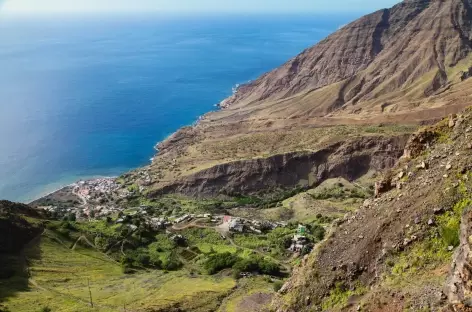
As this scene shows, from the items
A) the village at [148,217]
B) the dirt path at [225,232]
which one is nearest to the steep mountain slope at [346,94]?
the village at [148,217]

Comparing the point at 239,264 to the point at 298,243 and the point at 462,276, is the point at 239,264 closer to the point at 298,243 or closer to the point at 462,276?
the point at 298,243

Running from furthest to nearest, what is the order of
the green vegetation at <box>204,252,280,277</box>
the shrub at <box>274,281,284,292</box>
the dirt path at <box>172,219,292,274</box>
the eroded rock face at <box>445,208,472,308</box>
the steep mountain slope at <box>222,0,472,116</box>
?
the steep mountain slope at <box>222,0,472,116</box>
the dirt path at <box>172,219,292,274</box>
the green vegetation at <box>204,252,280,277</box>
the shrub at <box>274,281,284,292</box>
the eroded rock face at <box>445,208,472,308</box>

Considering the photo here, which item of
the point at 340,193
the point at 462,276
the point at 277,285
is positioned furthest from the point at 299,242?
the point at 462,276

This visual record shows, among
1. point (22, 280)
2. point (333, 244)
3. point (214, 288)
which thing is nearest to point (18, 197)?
point (22, 280)

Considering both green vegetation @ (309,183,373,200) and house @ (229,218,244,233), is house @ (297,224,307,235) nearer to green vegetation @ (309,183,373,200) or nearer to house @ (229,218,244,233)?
house @ (229,218,244,233)

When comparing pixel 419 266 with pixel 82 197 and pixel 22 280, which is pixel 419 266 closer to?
pixel 22 280

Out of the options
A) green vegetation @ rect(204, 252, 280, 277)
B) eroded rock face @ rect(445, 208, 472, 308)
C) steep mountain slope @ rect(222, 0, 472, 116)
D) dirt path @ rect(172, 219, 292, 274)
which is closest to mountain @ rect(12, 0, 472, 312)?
eroded rock face @ rect(445, 208, 472, 308)
